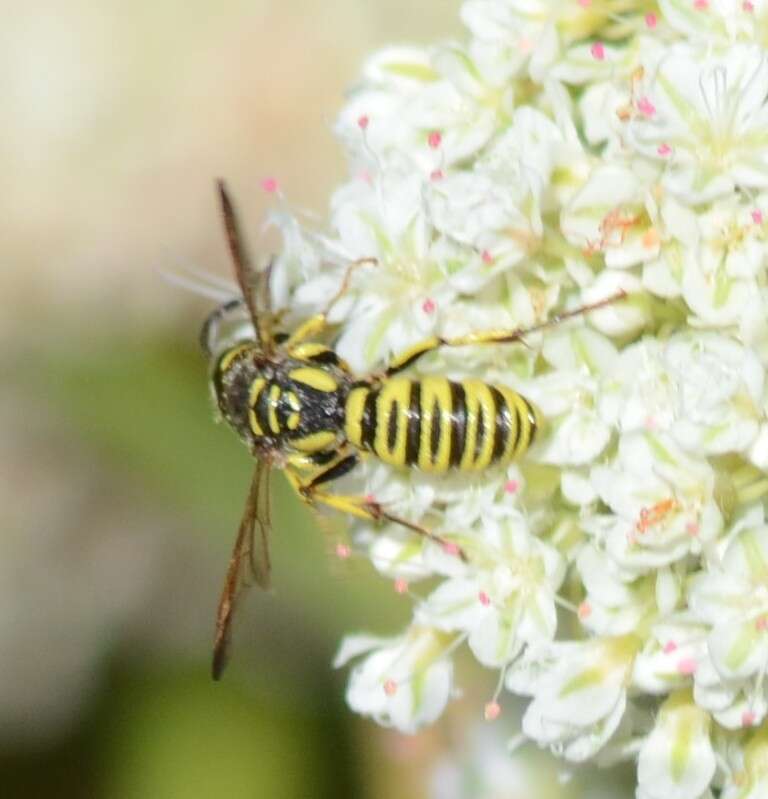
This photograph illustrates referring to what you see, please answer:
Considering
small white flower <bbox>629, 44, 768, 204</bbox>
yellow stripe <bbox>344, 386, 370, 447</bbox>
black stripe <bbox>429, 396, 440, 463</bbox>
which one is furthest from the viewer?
yellow stripe <bbox>344, 386, 370, 447</bbox>

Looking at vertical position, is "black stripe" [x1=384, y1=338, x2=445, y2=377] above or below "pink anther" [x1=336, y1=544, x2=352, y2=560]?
above

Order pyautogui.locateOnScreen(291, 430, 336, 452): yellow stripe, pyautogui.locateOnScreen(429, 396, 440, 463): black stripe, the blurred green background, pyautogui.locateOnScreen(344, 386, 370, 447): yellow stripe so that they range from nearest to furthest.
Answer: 1. pyautogui.locateOnScreen(429, 396, 440, 463): black stripe
2. pyautogui.locateOnScreen(344, 386, 370, 447): yellow stripe
3. pyautogui.locateOnScreen(291, 430, 336, 452): yellow stripe
4. the blurred green background

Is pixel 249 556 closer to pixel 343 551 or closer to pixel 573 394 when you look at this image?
pixel 343 551

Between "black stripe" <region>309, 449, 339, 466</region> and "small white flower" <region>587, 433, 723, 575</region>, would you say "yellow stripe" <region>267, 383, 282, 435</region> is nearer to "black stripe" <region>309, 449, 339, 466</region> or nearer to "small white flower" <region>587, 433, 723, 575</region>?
"black stripe" <region>309, 449, 339, 466</region>

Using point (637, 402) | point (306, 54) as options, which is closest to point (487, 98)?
point (637, 402)

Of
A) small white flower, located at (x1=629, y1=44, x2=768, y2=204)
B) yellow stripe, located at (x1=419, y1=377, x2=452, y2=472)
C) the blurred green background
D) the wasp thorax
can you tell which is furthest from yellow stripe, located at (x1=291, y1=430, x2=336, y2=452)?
the blurred green background

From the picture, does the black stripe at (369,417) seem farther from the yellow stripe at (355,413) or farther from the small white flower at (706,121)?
the small white flower at (706,121)
